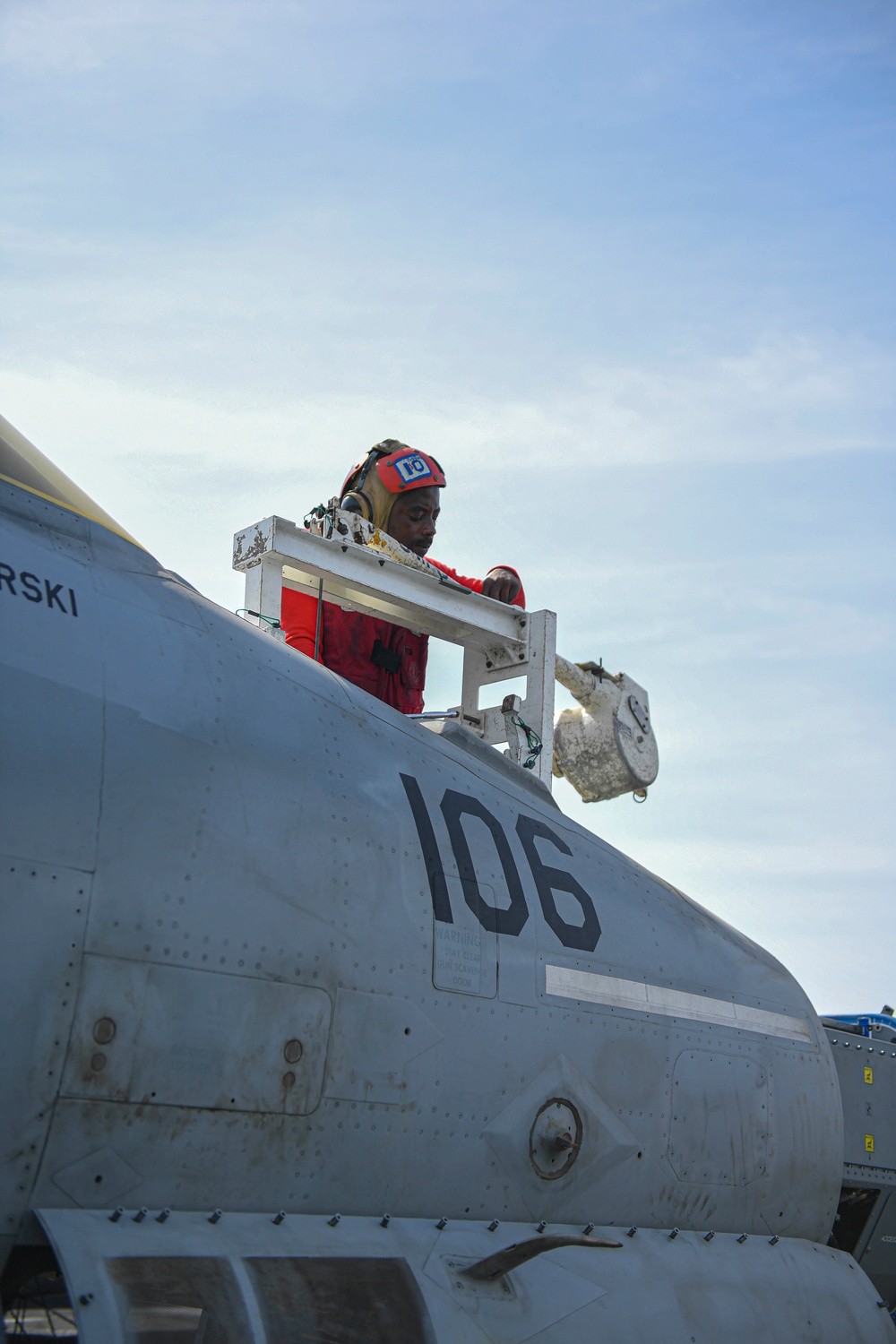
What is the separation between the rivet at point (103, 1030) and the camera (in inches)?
143

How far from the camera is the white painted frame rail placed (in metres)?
7.63

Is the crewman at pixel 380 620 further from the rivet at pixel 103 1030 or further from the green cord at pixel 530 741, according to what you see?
the rivet at pixel 103 1030

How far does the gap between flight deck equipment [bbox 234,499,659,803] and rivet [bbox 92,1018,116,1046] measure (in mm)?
3143

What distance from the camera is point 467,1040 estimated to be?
4777mm

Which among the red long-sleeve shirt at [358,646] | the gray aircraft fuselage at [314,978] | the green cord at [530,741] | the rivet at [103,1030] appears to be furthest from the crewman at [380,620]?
the rivet at [103,1030]

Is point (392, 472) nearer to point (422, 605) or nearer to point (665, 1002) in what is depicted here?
point (422, 605)

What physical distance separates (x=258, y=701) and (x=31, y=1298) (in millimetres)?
2076

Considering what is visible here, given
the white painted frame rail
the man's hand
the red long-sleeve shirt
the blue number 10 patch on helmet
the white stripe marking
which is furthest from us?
the man's hand

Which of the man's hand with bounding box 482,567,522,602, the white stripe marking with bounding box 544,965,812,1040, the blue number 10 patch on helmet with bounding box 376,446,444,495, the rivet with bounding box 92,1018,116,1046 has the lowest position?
the rivet with bounding box 92,1018,116,1046

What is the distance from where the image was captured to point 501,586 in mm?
9180

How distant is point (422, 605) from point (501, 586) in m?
1.06

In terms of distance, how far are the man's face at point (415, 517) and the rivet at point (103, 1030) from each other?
5.56 metres

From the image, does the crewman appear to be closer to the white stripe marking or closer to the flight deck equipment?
the flight deck equipment

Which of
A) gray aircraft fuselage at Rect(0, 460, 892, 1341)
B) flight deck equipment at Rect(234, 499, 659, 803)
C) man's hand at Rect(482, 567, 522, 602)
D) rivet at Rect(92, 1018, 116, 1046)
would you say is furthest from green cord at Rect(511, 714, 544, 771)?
rivet at Rect(92, 1018, 116, 1046)
